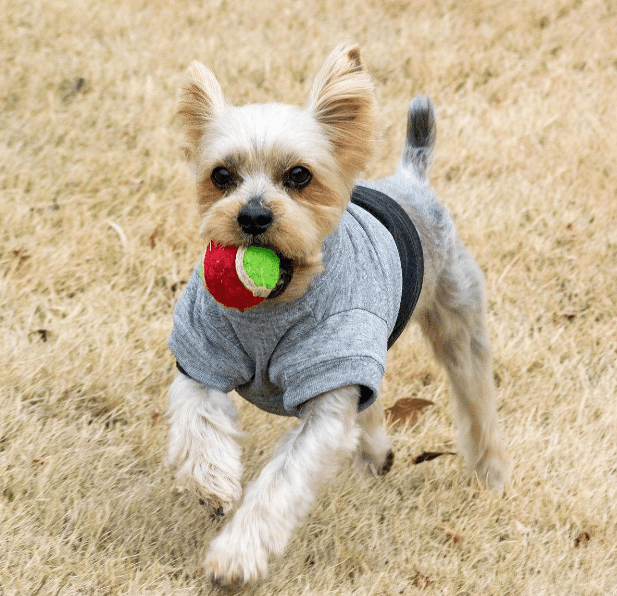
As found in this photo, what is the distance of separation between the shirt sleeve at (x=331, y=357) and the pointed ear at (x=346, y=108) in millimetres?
644

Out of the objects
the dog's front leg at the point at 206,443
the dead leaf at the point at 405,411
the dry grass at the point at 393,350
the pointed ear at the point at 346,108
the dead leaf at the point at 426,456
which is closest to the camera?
the dog's front leg at the point at 206,443

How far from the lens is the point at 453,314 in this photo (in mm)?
3986

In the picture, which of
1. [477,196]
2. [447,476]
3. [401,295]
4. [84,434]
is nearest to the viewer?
[401,295]

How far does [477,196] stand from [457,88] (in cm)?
190

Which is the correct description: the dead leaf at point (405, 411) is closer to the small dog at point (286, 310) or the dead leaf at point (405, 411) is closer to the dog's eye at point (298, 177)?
the small dog at point (286, 310)

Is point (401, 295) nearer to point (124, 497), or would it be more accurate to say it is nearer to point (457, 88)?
point (124, 497)

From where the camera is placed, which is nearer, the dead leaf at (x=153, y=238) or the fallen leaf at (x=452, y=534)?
the fallen leaf at (x=452, y=534)

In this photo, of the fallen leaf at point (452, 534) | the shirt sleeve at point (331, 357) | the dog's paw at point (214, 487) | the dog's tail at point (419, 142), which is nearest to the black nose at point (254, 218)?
the shirt sleeve at point (331, 357)

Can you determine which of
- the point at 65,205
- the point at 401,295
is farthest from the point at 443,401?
the point at 65,205

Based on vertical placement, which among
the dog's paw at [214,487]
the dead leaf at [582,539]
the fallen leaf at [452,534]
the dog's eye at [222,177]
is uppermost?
the dog's eye at [222,177]

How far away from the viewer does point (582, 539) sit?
146 inches

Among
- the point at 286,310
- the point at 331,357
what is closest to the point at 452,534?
the point at 331,357

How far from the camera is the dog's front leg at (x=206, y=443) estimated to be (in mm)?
2811

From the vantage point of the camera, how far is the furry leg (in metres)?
3.96
